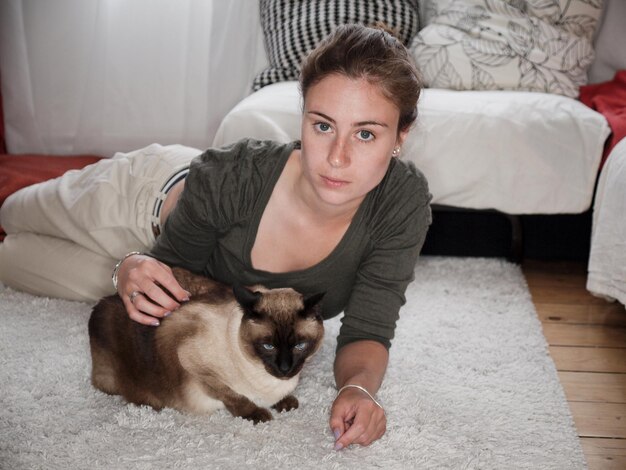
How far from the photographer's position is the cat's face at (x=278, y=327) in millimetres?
1282

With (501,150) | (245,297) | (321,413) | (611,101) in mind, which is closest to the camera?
(245,297)

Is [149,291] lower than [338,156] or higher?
lower

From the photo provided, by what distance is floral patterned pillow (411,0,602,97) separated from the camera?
2422mm

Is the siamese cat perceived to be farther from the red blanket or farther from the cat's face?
the red blanket

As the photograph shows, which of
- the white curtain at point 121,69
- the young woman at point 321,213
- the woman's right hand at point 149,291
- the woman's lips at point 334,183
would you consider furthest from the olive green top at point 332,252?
the white curtain at point 121,69

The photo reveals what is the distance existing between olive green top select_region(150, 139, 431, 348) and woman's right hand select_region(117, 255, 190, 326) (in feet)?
0.34

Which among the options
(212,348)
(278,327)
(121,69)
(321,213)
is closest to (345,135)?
(321,213)

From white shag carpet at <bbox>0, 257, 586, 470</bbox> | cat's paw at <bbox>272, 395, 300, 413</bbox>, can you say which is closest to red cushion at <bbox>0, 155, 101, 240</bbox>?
white shag carpet at <bbox>0, 257, 586, 470</bbox>

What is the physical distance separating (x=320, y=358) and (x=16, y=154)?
6.16ft

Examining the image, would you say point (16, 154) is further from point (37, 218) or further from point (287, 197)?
point (287, 197)

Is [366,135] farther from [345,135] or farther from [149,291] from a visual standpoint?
[149,291]

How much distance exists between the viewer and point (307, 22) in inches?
99.1

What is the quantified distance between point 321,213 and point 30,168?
5.20 feet

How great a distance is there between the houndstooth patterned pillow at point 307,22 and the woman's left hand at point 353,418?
1537mm
